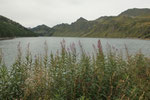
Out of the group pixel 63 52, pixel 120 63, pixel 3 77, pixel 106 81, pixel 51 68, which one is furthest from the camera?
pixel 120 63

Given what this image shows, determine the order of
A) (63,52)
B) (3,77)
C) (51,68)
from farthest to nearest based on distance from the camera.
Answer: (63,52) < (51,68) < (3,77)

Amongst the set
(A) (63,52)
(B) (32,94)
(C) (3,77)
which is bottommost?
(B) (32,94)

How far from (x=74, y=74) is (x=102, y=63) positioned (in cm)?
167

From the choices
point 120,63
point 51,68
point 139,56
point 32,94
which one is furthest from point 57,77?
point 139,56

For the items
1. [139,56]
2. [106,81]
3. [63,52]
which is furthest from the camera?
[139,56]

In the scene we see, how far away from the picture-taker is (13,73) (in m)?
6.69

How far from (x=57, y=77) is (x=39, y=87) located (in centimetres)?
98

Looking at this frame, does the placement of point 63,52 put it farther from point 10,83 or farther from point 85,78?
point 10,83

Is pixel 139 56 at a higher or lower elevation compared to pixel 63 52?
lower

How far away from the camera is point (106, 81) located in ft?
21.3

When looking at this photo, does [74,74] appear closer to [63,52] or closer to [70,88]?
[70,88]

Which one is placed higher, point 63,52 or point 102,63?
point 63,52

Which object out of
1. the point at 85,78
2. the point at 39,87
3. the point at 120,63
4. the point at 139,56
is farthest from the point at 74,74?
the point at 139,56

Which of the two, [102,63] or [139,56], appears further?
[139,56]
